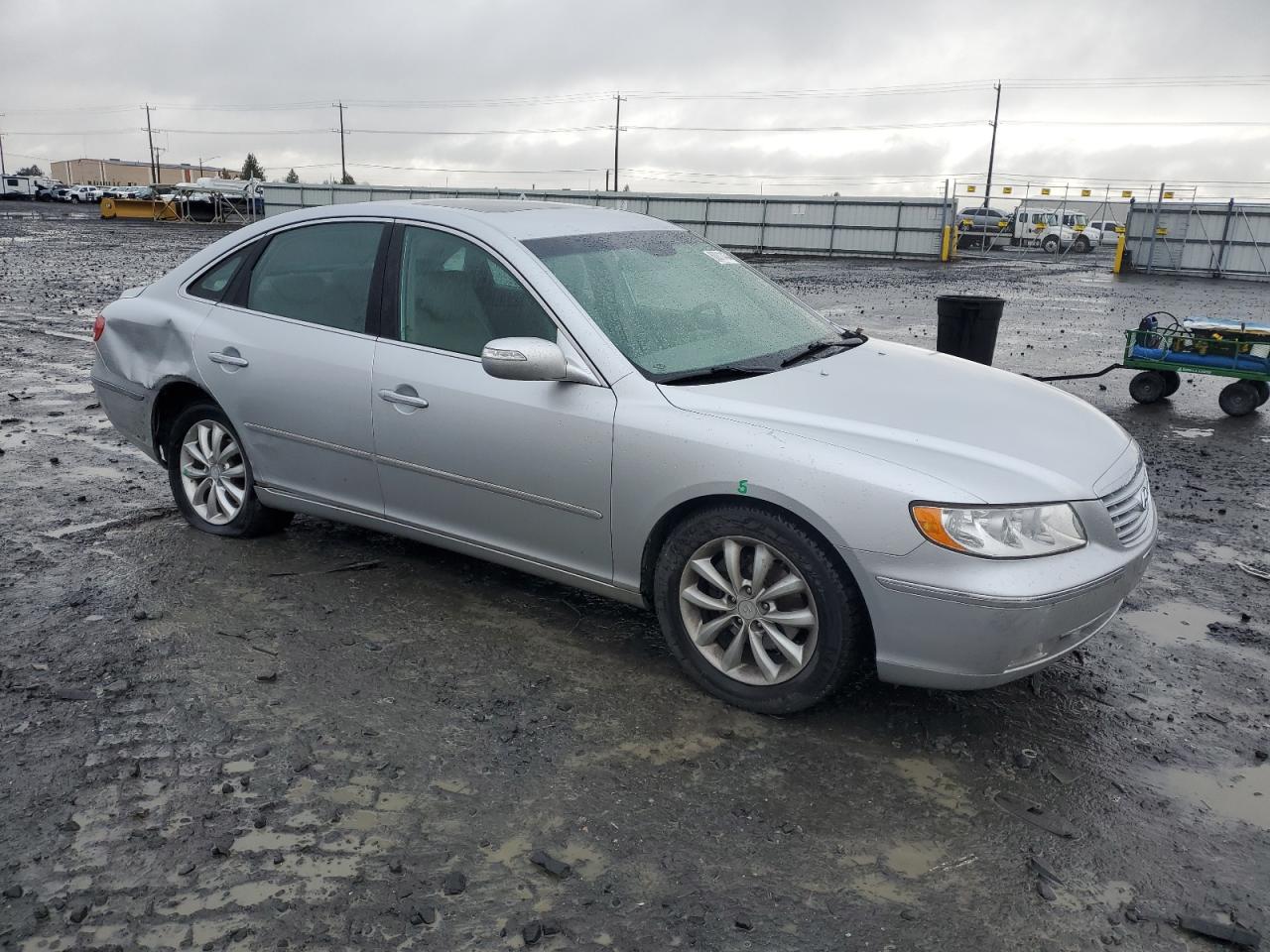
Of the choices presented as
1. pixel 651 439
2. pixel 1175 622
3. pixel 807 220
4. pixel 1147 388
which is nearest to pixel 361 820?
pixel 651 439

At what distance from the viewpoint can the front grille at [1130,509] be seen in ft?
12.0

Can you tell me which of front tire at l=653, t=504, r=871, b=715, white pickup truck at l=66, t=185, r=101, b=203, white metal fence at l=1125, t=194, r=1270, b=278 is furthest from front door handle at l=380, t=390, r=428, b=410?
white pickup truck at l=66, t=185, r=101, b=203

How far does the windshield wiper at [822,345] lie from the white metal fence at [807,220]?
108 feet

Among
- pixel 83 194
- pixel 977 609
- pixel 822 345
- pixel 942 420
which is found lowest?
pixel 83 194

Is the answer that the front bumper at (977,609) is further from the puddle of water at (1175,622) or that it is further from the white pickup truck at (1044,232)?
the white pickup truck at (1044,232)

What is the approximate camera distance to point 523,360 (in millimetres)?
3828

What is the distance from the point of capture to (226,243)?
209 inches

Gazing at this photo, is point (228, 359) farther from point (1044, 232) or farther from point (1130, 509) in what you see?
point (1044, 232)

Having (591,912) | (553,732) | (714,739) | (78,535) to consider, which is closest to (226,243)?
(78,535)

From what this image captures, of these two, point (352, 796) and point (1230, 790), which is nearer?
point (352, 796)

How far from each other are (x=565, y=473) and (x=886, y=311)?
604 inches

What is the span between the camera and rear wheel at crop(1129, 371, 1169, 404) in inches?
398

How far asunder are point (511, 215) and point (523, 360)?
1067mm

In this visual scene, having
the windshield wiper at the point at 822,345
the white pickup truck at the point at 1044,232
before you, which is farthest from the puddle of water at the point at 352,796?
the white pickup truck at the point at 1044,232
